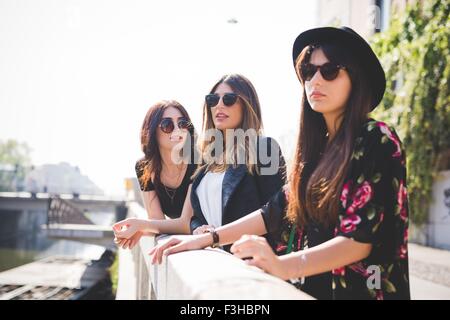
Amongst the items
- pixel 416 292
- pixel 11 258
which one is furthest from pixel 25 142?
pixel 416 292

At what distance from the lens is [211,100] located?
296cm

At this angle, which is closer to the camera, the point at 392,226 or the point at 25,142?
the point at 392,226

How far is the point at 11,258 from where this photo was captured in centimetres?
3919

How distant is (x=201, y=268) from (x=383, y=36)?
45.5ft

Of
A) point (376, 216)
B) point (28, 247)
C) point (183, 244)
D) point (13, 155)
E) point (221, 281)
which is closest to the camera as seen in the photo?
point (221, 281)

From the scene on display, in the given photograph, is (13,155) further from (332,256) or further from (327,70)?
(332,256)

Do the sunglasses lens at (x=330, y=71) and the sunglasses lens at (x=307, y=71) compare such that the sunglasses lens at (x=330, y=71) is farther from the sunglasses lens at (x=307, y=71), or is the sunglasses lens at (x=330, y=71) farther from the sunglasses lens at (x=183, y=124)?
the sunglasses lens at (x=183, y=124)

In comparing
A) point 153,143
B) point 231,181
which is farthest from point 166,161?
point 231,181

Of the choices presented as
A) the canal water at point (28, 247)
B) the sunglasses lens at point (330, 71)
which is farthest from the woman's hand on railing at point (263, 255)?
the canal water at point (28, 247)

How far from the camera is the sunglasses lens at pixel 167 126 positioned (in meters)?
3.41

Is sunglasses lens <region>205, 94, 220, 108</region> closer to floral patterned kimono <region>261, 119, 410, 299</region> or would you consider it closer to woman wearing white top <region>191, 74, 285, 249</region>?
woman wearing white top <region>191, 74, 285, 249</region>

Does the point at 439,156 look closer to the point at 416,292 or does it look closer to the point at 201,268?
the point at 416,292

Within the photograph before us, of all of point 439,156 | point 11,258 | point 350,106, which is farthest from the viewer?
point 11,258

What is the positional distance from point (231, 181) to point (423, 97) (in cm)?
999
